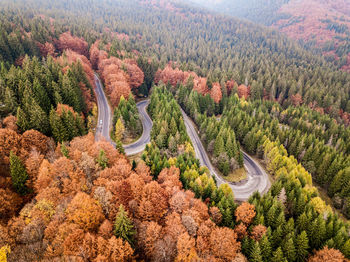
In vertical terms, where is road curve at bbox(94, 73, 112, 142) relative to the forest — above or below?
below

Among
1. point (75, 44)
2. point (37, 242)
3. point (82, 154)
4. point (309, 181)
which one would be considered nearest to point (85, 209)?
point (37, 242)

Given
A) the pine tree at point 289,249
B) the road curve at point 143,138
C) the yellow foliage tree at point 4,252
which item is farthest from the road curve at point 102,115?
the pine tree at point 289,249

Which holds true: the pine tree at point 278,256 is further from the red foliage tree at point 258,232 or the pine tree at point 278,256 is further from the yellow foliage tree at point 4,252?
the yellow foliage tree at point 4,252

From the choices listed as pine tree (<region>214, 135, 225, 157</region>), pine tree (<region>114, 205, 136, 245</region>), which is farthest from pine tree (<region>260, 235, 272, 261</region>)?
pine tree (<region>214, 135, 225, 157</region>)

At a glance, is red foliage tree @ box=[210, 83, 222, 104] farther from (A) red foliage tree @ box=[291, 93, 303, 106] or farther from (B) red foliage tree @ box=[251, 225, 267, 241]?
(B) red foliage tree @ box=[251, 225, 267, 241]

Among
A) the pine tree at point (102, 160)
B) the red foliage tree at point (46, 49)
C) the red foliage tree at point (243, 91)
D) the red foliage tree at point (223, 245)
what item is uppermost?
the red foliage tree at point (46, 49)

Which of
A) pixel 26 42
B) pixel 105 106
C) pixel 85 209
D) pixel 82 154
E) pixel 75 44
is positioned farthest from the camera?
pixel 75 44

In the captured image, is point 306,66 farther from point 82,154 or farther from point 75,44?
point 82,154
